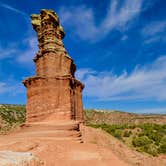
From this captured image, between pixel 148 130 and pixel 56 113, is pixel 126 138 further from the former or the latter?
pixel 56 113

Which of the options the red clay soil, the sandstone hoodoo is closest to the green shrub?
the sandstone hoodoo

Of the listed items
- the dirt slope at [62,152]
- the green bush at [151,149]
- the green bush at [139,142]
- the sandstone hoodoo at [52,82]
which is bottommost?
the green bush at [151,149]

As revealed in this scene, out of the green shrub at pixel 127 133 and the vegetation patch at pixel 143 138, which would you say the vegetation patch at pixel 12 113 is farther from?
the green shrub at pixel 127 133

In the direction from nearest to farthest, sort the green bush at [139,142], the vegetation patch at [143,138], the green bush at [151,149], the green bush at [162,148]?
the green bush at [151,149] → the green bush at [162,148] → the vegetation patch at [143,138] → the green bush at [139,142]

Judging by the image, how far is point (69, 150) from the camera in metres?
12.2

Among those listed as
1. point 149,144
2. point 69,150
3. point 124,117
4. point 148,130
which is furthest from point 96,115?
point 69,150

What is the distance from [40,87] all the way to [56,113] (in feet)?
7.12

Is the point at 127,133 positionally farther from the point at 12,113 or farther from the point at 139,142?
the point at 12,113

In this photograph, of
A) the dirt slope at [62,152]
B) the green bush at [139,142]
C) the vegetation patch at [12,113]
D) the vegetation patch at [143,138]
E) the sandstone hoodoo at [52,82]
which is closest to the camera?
the dirt slope at [62,152]

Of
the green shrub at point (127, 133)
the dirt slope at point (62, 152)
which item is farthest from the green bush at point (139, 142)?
the dirt slope at point (62, 152)

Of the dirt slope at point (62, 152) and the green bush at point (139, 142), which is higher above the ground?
the dirt slope at point (62, 152)

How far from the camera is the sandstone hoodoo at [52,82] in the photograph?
680 inches

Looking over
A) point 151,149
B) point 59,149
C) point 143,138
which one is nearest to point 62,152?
point 59,149

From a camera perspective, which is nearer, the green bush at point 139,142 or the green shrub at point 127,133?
the green bush at point 139,142
